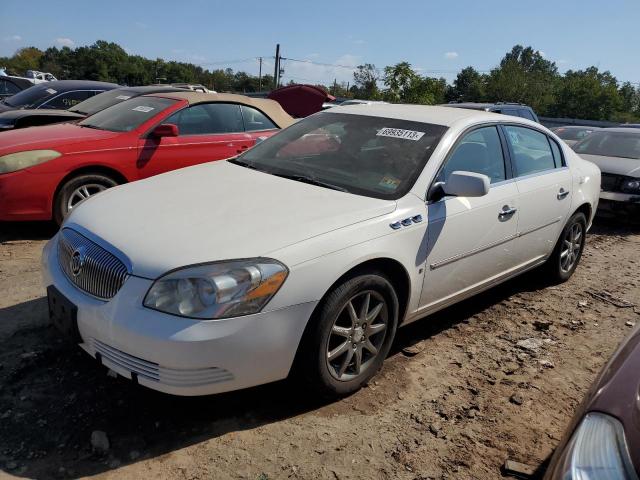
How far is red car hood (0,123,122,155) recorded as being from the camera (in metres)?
5.17

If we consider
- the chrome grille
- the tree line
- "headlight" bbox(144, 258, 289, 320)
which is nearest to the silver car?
"headlight" bbox(144, 258, 289, 320)

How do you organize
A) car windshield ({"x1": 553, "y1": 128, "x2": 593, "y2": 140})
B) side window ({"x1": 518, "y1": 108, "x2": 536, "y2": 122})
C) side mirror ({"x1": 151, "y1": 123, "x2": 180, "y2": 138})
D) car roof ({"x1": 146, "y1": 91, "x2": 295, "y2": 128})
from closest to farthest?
side mirror ({"x1": 151, "y1": 123, "x2": 180, "y2": 138}) < car roof ({"x1": 146, "y1": 91, "x2": 295, "y2": 128}) < side window ({"x1": 518, "y1": 108, "x2": 536, "y2": 122}) < car windshield ({"x1": 553, "y1": 128, "x2": 593, "y2": 140})

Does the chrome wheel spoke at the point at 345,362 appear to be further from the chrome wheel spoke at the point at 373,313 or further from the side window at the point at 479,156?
the side window at the point at 479,156

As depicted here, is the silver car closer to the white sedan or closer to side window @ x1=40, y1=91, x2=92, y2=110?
the white sedan

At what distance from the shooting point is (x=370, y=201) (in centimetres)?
310

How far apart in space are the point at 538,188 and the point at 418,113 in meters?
1.16

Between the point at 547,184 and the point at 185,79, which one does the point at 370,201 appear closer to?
the point at 547,184

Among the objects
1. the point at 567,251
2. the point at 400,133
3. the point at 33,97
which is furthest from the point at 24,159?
the point at 33,97

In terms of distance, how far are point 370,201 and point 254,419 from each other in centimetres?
134

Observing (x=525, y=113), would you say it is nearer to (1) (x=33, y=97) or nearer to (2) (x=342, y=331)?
(1) (x=33, y=97)

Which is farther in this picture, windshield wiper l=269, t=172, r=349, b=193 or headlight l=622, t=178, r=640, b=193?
headlight l=622, t=178, r=640, b=193

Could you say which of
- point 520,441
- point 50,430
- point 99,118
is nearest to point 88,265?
point 50,430

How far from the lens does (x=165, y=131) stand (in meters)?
5.72

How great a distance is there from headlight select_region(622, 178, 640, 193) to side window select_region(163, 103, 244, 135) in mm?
5425
